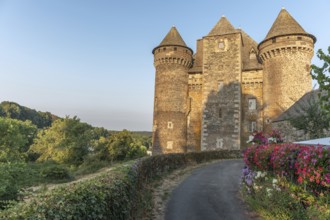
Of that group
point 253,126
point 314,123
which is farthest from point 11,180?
point 253,126

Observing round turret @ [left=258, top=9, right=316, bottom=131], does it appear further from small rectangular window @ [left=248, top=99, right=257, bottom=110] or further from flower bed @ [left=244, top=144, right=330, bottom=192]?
flower bed @ [left=244, top=144, right=330, bottom=192]

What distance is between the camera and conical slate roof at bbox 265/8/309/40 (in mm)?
28219

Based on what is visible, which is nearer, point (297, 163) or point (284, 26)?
point (297, 163)

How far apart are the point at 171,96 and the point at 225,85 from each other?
276 inches

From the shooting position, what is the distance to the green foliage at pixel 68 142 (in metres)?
32.0

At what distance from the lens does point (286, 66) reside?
28.0 meters

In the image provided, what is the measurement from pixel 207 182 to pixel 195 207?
15.2ft

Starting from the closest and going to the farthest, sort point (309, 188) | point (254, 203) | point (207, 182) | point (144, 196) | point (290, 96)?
point (309, 188)
point (254, 203)
point (144, 196)
point (207, 182)
point (290, 96)

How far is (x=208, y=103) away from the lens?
31.9m

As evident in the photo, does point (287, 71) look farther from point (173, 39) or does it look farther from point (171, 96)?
point (173, 39)

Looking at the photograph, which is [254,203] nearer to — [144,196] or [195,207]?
[195,207]

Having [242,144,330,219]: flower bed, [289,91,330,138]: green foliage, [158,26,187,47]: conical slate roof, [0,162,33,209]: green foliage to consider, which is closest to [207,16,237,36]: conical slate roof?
[158,26,187,47]: conical slate roof

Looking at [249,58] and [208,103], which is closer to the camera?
[208,103]

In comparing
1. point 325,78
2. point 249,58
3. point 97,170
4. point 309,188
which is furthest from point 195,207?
point 249,58
